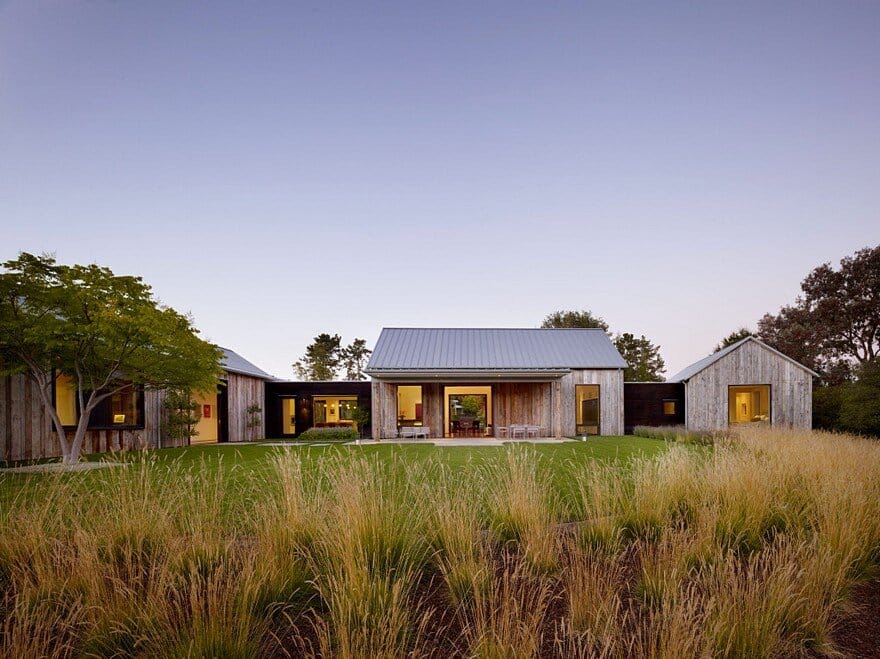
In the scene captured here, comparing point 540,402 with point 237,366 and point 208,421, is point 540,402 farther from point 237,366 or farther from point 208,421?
point 208,421

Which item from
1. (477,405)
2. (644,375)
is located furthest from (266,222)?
(644,375)

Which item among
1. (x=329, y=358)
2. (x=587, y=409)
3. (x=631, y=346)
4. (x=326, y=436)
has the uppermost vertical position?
(x=631, y=346)

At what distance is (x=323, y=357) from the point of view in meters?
44.2

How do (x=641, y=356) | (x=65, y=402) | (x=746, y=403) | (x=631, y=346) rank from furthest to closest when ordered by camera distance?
(x=641, y=356) < (x=631, y=346) < (x=746, y=403) < (x=65, y=402)

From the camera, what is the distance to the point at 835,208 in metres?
15.3

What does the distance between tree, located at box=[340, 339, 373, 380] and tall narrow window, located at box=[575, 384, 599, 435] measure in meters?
29.4

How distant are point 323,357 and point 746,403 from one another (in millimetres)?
33901

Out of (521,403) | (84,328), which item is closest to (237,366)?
(84,328)

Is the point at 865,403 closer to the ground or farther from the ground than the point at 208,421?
farther from the ground

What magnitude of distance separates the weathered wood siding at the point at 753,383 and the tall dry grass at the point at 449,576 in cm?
1587

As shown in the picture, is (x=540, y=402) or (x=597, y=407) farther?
(x=597, y=407)

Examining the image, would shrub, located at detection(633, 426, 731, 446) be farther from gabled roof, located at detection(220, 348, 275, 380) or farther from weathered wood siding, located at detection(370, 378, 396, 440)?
gabled roof, located at detection(220, 348, 275, 380)

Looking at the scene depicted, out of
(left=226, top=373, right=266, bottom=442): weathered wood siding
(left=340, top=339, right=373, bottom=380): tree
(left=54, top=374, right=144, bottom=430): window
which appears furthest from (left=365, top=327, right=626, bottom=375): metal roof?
(left=340, top=339, right=373, bottom=380): tree

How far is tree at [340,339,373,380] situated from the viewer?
4572cm
